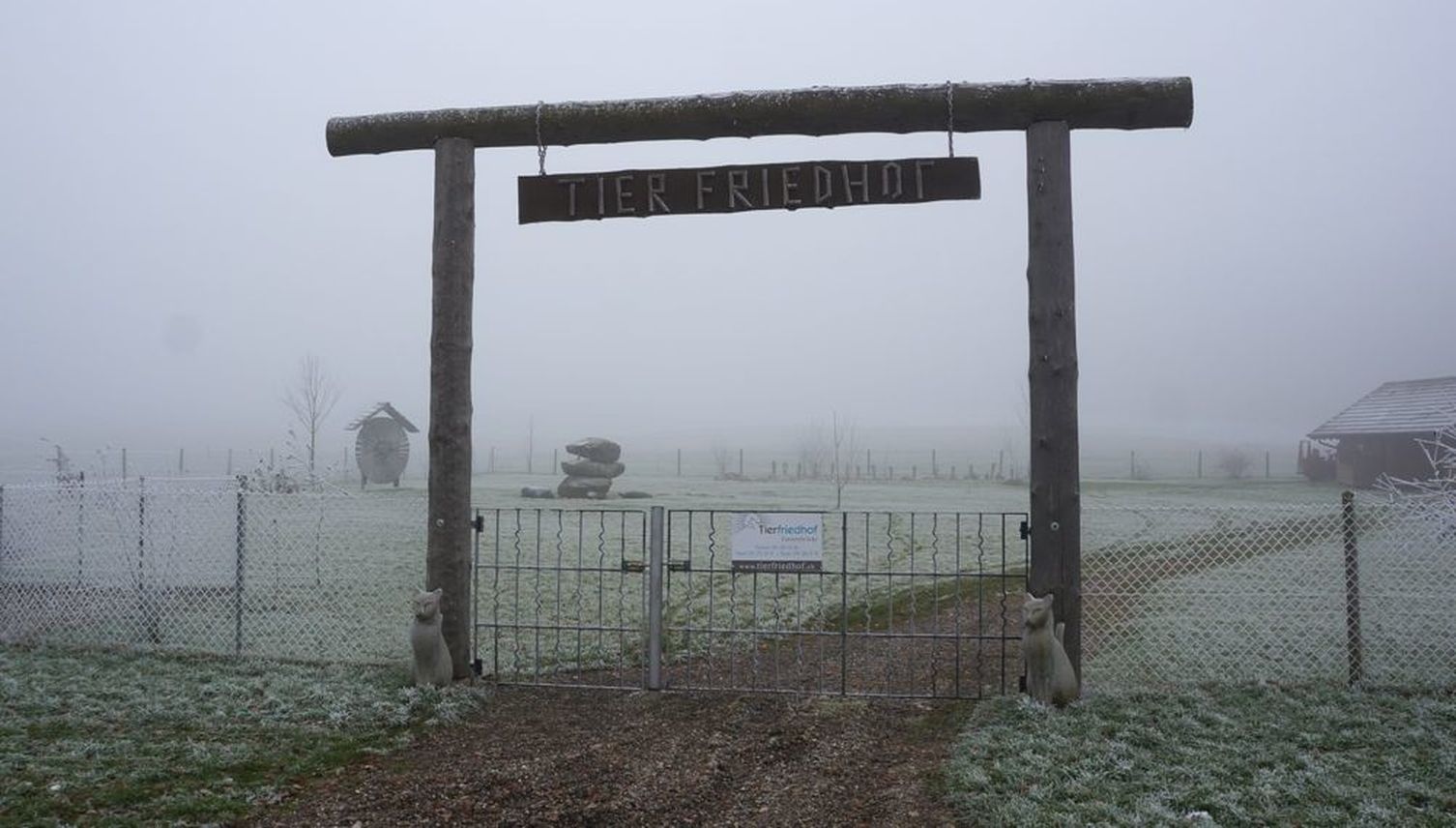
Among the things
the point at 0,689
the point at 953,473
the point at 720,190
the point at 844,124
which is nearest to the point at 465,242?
the point at 720,190

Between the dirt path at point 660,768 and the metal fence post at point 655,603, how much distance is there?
18cm

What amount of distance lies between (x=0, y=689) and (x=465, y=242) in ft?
14.4

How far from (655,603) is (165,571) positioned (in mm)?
4967

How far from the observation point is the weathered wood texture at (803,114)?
628 centimetres

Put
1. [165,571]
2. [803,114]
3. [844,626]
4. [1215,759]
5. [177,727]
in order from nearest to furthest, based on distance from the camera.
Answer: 1. [1215,759]
2. [177,727]
3. [844,626]
4. [803,114]
5. [165,571]

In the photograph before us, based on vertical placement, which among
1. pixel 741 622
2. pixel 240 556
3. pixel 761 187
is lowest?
pixel 741 622

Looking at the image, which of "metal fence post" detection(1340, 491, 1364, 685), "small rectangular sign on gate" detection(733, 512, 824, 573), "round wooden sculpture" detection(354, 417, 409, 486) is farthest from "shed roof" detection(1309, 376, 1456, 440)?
"round wooden sculpture" detection(354, 417, 409, 486)

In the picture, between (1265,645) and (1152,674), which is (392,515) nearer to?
(1152,674)

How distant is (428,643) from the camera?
655cm

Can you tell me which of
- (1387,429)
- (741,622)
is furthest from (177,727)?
(1387,429)

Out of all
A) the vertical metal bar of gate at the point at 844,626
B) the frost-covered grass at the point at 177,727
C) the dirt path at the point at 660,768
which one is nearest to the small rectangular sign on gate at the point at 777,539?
the vertical metal bar of gate at the point at 844,626

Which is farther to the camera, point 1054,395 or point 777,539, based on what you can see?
point 777,539

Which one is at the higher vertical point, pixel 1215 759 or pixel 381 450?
pixel 381 450

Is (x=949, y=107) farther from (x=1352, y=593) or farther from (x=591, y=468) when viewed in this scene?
(x=591, y=468)
